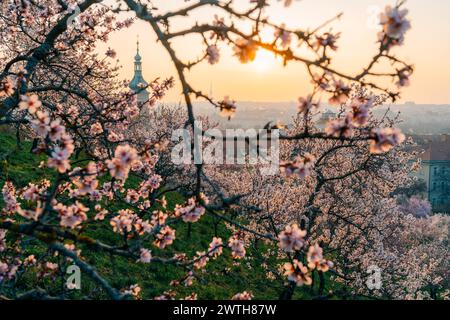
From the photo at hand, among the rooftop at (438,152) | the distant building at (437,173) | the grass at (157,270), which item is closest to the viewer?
the grass at (157,270)

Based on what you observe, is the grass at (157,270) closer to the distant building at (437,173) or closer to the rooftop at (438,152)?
the distant building at (437,173)

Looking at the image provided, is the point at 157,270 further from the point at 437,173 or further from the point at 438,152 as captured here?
the point at 438,152

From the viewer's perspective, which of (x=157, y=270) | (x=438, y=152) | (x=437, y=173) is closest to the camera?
(x=157, y=270)

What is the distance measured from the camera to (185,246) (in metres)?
16.4

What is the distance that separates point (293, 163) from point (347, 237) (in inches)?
459

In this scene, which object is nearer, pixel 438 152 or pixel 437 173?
pixel 437 173

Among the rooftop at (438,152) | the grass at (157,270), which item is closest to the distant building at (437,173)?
the rooftop at (438,152)

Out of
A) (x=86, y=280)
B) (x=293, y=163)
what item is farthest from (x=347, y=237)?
(x=293, y=163)

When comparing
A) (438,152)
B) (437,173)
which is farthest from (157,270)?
(438,152)

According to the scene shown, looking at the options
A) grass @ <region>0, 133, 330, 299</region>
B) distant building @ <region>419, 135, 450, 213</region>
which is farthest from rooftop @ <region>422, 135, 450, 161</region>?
grass @ <region>0, 133, 330, 299</region>

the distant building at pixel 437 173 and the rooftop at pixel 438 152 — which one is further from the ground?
the rooftop at pixel 438 152

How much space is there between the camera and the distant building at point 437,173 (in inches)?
2810

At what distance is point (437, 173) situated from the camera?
7294 centimetres

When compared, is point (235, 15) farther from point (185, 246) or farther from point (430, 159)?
point (430, 159)
